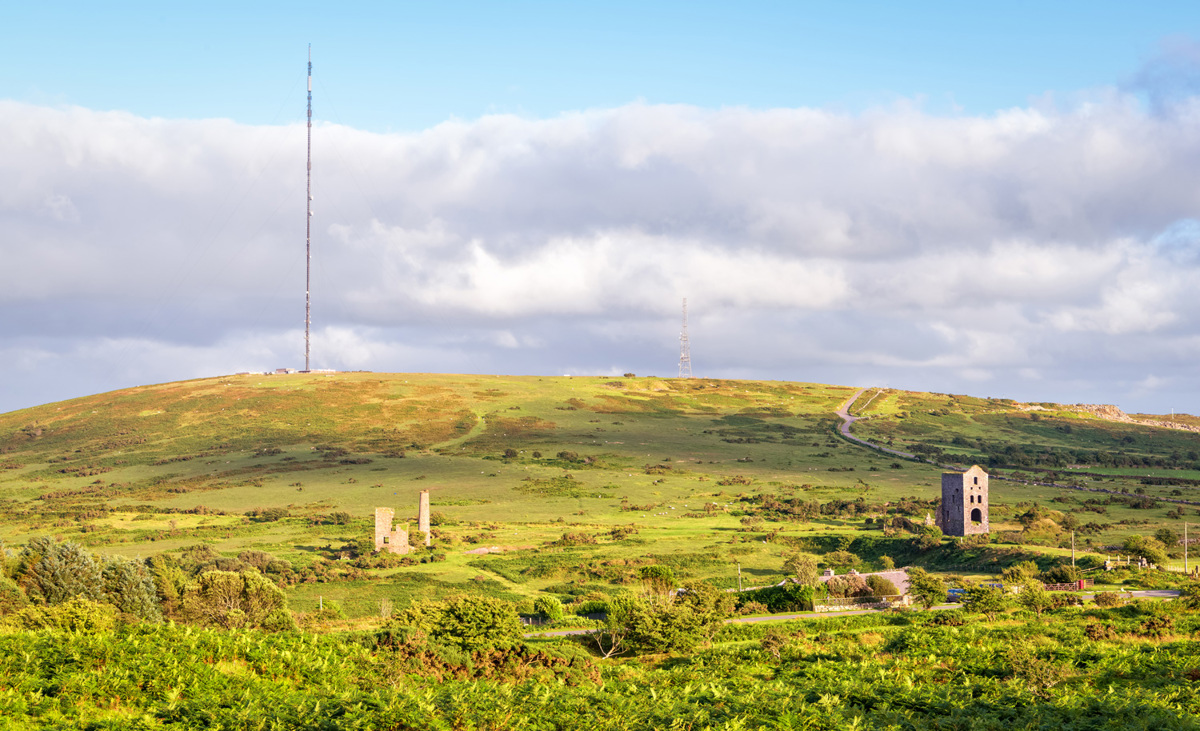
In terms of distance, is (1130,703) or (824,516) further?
(824,516)

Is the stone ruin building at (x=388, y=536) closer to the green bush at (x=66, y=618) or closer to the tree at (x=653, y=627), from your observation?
the tree at (x=653, y=627)

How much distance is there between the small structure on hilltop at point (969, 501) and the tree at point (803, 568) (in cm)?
1464

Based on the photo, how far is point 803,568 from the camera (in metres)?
65.6

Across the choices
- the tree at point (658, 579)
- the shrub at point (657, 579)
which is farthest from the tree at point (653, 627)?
the shrub at point (657, 579)

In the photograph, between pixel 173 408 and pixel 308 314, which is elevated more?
pixel 308 314

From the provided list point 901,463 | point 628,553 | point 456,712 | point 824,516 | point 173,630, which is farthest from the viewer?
point 901,463

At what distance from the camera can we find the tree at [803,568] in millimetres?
63000

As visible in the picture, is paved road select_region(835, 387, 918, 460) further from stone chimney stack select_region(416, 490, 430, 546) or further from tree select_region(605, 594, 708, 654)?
tree select_region(605, 594, 708, 654)

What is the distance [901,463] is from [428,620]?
10298 cm

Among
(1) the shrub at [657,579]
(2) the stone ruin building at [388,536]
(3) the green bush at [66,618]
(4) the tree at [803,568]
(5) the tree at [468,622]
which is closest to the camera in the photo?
(3) the green bush at [66,618]

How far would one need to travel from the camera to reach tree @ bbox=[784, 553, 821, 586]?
207 feet

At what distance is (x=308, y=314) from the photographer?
463ft

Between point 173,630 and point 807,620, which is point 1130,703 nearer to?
point 807,620

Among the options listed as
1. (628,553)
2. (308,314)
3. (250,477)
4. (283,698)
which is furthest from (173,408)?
(283,698)
